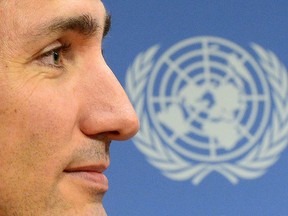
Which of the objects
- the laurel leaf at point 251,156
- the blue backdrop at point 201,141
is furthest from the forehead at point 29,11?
the laurel leaf at point 251,156

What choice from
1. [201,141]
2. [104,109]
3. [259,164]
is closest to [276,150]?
[259,164]

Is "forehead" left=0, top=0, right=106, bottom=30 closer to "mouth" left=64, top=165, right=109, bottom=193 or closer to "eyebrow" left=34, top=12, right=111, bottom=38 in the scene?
"eyebrow" left=34, top=12, right=111, bottom=38

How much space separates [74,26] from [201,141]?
88 centimetres

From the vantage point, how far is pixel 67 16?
0.86m

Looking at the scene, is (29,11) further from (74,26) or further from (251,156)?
(251,156)

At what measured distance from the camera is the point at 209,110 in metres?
1.75

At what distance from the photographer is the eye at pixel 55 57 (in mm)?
873

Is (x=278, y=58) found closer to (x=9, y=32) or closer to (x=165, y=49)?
(x=165, y=49)

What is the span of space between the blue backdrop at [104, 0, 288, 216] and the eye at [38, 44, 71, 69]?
0.80m

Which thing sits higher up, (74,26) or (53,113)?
(74,26)

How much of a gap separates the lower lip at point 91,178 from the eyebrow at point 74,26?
170mm

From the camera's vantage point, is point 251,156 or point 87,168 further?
point 251,156

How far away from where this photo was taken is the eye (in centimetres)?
87

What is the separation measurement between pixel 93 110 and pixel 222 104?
3.00 feet
